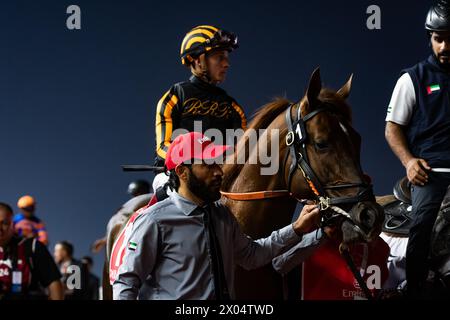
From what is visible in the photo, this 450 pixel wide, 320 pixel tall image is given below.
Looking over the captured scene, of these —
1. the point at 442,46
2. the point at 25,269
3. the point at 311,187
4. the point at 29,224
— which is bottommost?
the point at 29,224

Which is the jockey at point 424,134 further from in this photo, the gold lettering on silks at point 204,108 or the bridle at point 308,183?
the gold lettering on silks at point 204,108

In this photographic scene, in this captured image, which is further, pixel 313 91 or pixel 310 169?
pixel 313 91

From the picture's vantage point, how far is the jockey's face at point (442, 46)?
3.39 m

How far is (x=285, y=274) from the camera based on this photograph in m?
3.32

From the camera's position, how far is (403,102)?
3479mm

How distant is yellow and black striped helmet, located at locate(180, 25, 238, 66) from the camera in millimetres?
3854


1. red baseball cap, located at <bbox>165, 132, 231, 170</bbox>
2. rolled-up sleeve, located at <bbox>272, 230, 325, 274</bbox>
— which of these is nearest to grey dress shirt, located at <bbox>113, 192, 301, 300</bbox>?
red baseball cap, located at <bbox>165, 132, 231, 170</bbox>

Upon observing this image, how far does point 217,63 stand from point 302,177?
1.01m

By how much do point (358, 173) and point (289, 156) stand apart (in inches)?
14.2

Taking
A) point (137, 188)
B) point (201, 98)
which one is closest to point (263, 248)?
point (201, 98)

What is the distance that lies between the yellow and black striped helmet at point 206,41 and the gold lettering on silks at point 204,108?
0.90 ft

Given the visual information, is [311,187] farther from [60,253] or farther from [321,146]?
[60,253]

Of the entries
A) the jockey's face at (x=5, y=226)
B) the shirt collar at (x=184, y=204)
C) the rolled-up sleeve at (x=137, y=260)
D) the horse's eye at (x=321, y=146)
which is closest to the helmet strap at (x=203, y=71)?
the horse's eye at (x=321, y=146)
